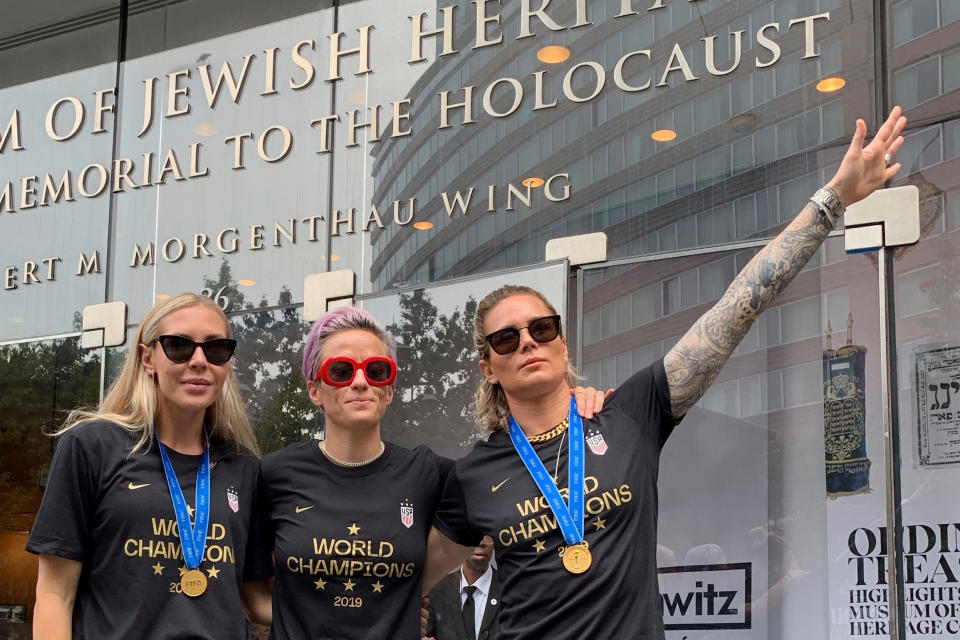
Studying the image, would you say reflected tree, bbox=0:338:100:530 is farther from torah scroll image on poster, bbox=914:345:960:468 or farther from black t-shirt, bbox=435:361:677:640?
black t-shirt, bbox=435:361:677:640

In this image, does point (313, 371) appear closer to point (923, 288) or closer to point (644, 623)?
point (644, 623)

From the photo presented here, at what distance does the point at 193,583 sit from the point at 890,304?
10.8ft

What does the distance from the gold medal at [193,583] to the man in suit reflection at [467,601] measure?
2.63 m

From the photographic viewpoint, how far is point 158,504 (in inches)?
125

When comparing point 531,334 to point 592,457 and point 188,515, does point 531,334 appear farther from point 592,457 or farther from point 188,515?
point 188,515

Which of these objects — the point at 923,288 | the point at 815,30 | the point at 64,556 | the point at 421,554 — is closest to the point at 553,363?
the point at 421,554

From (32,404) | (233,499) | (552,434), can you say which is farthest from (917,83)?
(32,404)

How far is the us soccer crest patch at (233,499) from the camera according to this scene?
3.34 metres

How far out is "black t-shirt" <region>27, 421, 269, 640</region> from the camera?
3082 millimetres

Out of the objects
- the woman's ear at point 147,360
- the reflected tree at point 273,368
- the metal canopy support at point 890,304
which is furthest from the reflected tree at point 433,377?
the woman's ear at point 147,360

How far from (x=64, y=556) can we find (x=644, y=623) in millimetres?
1400

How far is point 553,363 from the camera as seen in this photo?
329 cm

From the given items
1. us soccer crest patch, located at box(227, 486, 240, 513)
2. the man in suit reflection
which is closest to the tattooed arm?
us soccer crest patch, located at box(227, 486, 240, 513)

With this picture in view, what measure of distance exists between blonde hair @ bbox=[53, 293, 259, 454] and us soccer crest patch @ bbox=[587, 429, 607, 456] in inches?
39.5
